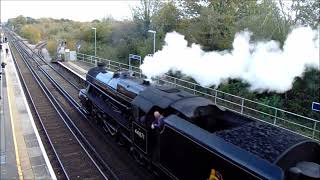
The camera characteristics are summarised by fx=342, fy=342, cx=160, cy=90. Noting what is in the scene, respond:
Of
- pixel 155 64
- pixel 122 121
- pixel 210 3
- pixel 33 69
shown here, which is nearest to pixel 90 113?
pixel 155 64

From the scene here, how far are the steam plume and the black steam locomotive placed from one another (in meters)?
2.80

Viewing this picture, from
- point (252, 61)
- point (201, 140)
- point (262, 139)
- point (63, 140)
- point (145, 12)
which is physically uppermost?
point (145, 12)

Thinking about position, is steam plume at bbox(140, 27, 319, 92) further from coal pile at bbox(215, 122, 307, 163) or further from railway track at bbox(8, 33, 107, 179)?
coal pile at bbox(215, 122, 307, 163)

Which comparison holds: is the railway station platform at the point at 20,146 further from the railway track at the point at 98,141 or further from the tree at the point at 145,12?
the tree at the point at 145,12

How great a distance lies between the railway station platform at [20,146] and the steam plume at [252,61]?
5465 millimetres

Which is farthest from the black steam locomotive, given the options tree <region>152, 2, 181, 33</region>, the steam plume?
tree <region>152, 2, 181, 33</region>

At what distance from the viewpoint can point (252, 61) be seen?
13.0 meters

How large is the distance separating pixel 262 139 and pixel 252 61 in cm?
752

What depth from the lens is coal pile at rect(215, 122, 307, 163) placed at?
545cm

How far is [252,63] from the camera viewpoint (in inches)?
513

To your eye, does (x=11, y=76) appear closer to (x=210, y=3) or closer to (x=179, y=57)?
(x=210, y=3)

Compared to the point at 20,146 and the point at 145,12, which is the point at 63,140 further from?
the point at 145,12

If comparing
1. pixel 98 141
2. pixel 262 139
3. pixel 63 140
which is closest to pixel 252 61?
pixel 98 141

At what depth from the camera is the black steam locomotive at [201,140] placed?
17.4 ft
